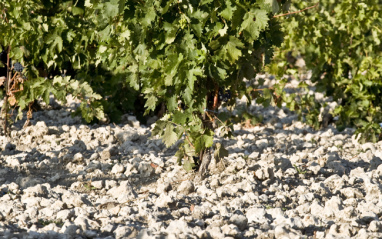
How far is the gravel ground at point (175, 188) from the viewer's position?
3.12 meters

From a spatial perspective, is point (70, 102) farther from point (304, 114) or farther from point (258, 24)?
point (258, 24)

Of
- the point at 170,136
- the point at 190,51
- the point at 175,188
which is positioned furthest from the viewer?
the point at 175,188

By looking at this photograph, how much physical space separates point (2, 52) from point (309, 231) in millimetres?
3841

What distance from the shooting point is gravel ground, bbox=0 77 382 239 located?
3125mm

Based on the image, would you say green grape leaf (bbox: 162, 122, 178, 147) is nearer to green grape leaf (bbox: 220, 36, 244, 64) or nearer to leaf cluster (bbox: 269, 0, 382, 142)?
green grape leaf (bbox: 220, 36, 244, 64)

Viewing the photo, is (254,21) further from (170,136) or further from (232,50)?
(170,136)

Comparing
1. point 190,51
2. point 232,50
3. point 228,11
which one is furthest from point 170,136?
point 228,11

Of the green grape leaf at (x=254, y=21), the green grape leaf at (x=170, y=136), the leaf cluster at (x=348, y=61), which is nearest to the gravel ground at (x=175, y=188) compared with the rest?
the green grape leaf at (x=170, y=136)

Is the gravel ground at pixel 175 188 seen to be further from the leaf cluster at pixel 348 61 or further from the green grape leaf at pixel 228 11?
the green grape leaf at pixel 228 11

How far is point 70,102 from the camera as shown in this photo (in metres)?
6.70

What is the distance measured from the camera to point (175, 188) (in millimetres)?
3904

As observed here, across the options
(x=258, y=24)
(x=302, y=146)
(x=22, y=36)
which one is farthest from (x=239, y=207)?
(x=22, y=36)

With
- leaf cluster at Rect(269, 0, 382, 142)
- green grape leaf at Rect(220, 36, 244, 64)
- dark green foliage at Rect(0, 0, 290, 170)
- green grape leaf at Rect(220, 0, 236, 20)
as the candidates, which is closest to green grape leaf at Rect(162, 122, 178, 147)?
dark green foliage at Rect(0, 0, 290, 170)

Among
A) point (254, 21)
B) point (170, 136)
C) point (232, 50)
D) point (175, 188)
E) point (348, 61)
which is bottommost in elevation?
point (175, 188)
